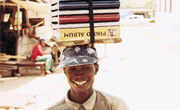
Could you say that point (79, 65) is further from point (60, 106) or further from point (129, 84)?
point (129, 84)

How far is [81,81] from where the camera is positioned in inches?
70.5

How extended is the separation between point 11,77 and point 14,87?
1571 millimetres

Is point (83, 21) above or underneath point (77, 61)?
above

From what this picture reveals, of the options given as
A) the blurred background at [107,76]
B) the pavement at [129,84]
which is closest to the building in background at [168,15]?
the blurred background at [107,76]

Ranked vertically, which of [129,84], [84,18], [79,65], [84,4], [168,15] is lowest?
[129,84]

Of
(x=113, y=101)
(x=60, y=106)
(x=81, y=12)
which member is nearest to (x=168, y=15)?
(x=113, y=101)

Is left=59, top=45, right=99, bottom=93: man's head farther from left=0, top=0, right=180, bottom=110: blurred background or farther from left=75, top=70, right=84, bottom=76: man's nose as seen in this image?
left=0, top=0, right=180, bottom=110: blurred background

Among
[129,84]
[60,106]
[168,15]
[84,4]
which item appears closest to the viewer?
[84,4]

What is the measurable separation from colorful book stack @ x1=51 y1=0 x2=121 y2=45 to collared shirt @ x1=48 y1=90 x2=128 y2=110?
465 mm

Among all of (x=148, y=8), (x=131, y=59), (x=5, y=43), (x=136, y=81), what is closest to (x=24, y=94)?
(x=136, y=81)

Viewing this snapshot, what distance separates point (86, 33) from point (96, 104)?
0.58 metres

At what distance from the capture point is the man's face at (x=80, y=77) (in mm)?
1801

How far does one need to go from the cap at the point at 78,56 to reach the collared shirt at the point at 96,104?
1.01 ft

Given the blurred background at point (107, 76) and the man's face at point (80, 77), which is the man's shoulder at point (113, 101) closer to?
the man's face at point (80, 77)
